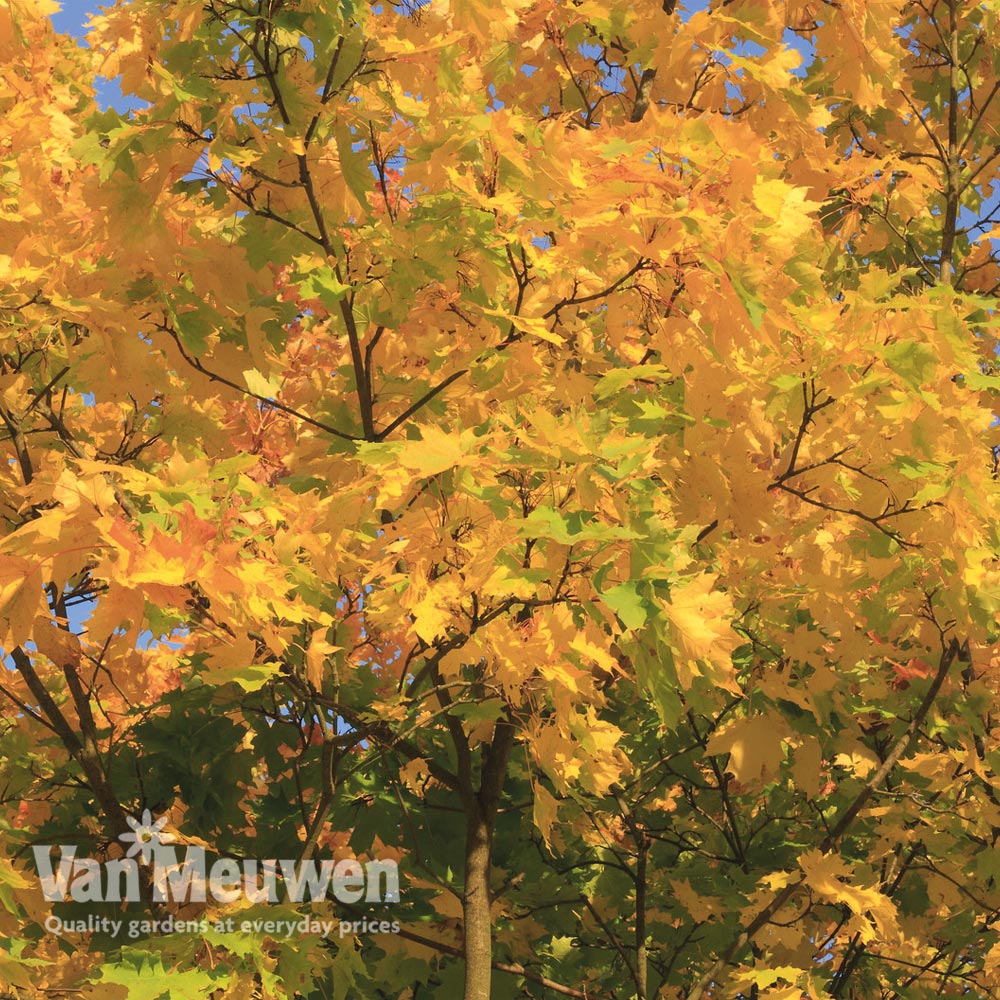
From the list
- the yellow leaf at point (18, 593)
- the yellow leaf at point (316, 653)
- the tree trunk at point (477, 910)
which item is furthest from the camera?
the tree trunk at point (477, 910)

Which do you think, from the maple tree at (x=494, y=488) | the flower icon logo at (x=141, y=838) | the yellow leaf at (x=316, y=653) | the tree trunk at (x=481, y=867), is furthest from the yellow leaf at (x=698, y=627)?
the flower icon logo at (x=141, y=838)

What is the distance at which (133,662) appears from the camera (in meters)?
5.39

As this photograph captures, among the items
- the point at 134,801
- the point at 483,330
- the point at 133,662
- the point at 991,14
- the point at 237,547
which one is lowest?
the point at 134,801

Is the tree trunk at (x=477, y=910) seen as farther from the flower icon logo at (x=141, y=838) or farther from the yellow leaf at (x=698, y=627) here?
the yellow leaf at (x=698, y=627)

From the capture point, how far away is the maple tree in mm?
2998

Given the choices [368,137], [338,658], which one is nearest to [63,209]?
[368,137]

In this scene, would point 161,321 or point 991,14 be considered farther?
point 991,14

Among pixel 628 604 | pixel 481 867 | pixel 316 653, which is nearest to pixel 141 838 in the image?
pixel 481 867

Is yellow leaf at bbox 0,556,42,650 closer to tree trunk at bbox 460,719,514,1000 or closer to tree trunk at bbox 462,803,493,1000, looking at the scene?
tree trunk at bbox 460,719,514,1000

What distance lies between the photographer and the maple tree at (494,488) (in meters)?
3.00

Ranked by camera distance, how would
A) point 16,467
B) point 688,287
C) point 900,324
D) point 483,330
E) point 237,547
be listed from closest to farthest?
point 237,547, point 688,287, point 900,324, point 483,330, point 16,467

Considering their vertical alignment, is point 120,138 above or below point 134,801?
above

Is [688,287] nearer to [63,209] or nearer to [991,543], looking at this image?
[991,543]

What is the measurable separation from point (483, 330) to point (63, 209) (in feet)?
5.93
